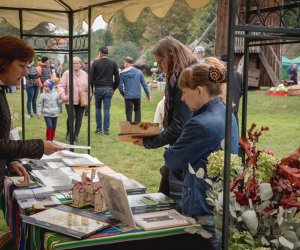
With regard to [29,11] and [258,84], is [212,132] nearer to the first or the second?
[29,11]

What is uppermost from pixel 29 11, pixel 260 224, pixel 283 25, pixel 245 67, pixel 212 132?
pixel 29 11

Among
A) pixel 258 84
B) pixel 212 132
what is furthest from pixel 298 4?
pixel 258 84

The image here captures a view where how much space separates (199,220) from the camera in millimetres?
2203

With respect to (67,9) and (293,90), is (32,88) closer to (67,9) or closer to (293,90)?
(67,9)

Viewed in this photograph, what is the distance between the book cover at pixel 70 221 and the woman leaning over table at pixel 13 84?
1.27ft

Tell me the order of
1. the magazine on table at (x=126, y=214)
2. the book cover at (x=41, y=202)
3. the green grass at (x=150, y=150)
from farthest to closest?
the green grass at (x=150, y=150) → the book cover at (x=41, y=202) → the magazine on table at (x=126, y=214)

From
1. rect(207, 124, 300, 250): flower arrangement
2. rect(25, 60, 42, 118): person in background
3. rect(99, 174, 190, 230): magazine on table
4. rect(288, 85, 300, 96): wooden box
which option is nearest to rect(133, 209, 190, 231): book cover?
rect(99, 174, 190, 230): magazine on table

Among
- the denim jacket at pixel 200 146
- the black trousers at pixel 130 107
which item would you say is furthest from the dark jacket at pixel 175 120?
the black trousers at pixel 130 107

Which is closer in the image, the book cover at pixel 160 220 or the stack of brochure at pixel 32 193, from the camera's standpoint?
the book cover at pixel 160 220

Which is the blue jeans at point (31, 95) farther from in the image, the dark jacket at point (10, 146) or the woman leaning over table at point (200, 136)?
the woman leaning over table at point (200, 136)

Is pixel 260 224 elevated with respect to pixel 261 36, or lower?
lower

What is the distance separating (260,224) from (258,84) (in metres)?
18.6

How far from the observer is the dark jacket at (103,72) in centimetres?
877

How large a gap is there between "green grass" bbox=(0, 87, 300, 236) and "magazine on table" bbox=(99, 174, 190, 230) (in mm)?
1777
